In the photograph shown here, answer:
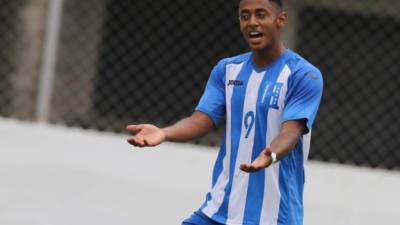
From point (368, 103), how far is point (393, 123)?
20 centimetres

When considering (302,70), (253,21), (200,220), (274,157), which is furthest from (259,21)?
(200,220)

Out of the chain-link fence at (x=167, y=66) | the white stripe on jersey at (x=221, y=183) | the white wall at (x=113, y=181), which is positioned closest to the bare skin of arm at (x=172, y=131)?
the white stripe on jersey at (x=221, y=183)

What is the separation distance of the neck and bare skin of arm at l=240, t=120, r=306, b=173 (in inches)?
14.1

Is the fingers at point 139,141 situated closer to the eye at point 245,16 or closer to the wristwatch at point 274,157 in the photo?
the wristwatch at point 274,157

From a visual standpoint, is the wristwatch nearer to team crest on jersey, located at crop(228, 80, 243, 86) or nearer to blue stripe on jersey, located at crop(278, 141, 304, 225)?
blue stripe on jersey, located at crop(278, 141, 304, 225)

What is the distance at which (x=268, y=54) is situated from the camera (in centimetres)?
452

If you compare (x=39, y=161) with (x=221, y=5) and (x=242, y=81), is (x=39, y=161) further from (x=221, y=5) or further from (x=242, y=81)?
(x=242, y=81)

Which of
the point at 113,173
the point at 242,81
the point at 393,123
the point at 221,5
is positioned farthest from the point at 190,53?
the point at 242,81

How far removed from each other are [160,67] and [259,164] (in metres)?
2.67

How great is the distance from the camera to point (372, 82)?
6.45m

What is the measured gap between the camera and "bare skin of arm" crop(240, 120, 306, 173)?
3965 mm


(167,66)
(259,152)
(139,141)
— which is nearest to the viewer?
(139,141)

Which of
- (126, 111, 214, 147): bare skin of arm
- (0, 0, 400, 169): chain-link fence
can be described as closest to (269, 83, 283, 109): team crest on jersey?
(126, 111, 214, 147): bare skin of arm

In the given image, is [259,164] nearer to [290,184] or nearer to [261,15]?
[290,184]
